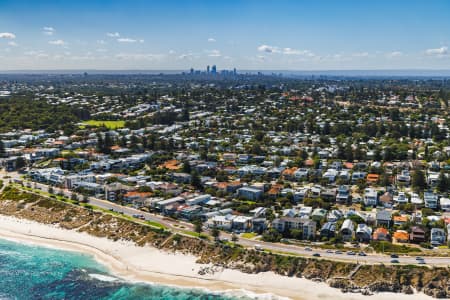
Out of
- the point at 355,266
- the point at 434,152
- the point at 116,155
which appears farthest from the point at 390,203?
the point at 116,155

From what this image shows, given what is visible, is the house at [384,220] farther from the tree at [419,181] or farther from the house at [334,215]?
the tree at [419,181]

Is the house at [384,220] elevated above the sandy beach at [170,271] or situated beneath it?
elevated above

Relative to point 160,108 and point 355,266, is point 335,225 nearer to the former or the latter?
point 355,266

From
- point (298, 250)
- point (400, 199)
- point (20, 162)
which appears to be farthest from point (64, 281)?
point (20, 162)

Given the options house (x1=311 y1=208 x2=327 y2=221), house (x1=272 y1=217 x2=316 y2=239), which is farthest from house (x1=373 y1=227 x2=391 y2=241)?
house (x1=311 y1=208 x2=327 y2=221)

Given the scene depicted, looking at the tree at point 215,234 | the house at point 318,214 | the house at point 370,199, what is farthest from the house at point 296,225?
the house at point 370,199

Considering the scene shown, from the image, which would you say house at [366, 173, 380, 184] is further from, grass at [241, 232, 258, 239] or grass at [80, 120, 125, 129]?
grass at [80, 120, 125, 129]
